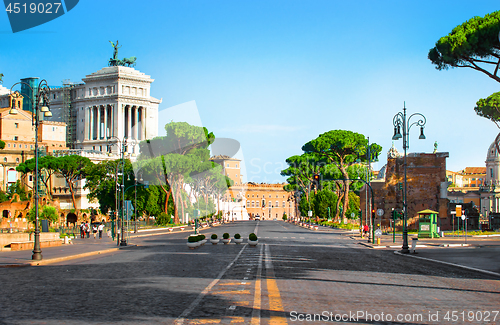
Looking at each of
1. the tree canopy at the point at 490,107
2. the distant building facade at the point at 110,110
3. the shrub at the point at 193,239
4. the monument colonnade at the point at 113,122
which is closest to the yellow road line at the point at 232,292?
the shrub at the point at 193,239

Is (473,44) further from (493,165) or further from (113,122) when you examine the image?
(113,122)

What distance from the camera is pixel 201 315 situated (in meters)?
9.38

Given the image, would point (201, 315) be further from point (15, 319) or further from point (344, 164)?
point (344, 164)

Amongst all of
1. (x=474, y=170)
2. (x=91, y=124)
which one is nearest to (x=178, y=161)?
(x=91, y=124)

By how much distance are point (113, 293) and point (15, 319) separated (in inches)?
135

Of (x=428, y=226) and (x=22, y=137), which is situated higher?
(x=22, y=137)

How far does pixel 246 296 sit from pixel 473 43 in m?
23.2

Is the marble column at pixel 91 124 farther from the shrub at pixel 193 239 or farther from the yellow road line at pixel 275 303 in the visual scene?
the yellow road line at pixel 275 303

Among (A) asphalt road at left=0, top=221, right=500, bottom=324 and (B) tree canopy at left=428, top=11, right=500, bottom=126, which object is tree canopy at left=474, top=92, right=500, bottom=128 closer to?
(B) tree canopy at left=428, top=11, right=500, bottom=126

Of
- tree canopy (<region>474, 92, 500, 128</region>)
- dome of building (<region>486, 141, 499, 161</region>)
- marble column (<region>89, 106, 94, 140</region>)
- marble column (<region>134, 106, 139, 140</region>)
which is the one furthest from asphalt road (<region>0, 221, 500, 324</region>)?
marble column (<region>89, 106, 94, 140</region>)

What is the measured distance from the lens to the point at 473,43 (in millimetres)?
29141

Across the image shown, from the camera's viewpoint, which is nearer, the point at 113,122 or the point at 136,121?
the point at 113,122

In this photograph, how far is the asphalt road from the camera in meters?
9.23

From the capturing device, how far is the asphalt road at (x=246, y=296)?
9.23 m
